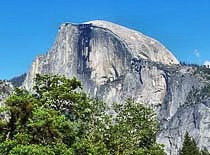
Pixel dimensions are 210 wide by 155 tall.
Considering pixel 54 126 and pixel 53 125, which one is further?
pixel 54 126

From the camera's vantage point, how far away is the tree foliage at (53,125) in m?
26.3

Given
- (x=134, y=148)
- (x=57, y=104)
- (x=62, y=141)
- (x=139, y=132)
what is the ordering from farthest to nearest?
(x=139, y=132), (x=134, y=148), (x=57, y=104), (x=62, y=141)

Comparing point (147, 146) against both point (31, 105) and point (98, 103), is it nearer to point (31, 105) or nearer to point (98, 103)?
point (98, 103)

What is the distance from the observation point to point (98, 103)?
54750mm

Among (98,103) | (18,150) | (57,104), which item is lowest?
(18,150)

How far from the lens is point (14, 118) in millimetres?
27844

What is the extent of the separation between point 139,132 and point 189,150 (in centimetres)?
5141

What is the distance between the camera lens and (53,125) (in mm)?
26859

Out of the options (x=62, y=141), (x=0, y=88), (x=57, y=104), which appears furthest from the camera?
(x=0, y=88)

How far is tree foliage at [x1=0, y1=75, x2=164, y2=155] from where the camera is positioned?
2628 centimetres

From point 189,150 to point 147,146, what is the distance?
4838cm

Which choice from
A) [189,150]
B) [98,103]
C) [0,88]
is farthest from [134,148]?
[0,88]

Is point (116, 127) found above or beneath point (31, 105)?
above

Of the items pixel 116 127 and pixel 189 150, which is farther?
pixel 189 150
